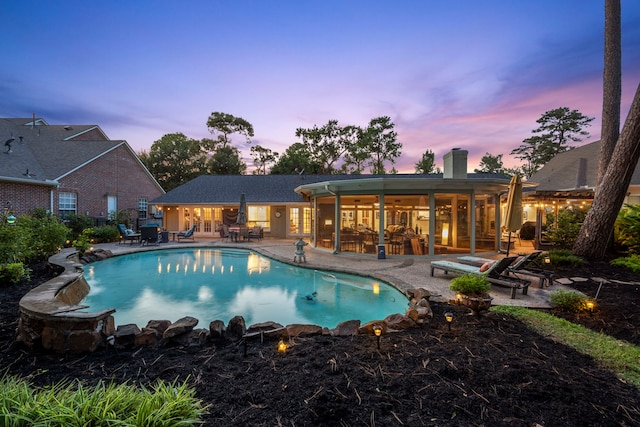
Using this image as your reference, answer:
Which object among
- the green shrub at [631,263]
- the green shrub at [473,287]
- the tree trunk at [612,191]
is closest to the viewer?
the green shrub at [473,287]

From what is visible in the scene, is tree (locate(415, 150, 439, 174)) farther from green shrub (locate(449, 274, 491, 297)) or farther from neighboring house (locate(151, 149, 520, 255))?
green shrub (locate(449, 274, 491, 297))

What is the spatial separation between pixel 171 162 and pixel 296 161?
43.5 feet

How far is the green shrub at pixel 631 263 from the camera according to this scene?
7.60 m

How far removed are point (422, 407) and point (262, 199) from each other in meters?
16.7

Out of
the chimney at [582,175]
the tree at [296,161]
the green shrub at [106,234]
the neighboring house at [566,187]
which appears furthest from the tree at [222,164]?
the chimney at [582,175]

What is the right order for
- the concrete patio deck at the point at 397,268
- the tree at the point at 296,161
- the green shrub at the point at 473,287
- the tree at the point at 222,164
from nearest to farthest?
the green shrub at the point at 473,287 < the concrete patio deck at the point at 397,268 < the tree at the point at 222,164 < the tree at the point at 296,161

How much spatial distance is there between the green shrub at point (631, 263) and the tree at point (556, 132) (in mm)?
24420

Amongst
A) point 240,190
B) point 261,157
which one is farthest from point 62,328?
point 261,157

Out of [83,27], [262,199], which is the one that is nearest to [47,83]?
[83,27]

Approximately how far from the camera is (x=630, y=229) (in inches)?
345

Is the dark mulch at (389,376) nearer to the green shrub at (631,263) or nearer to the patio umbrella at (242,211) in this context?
the green shrub at (631,263)

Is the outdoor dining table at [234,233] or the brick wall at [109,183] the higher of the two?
→ the brick wall at [109,183]

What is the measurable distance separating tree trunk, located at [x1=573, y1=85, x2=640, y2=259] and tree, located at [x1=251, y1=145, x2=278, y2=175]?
3132 cm

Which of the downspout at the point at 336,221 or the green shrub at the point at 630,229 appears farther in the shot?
the downspout at the point at 336,221
